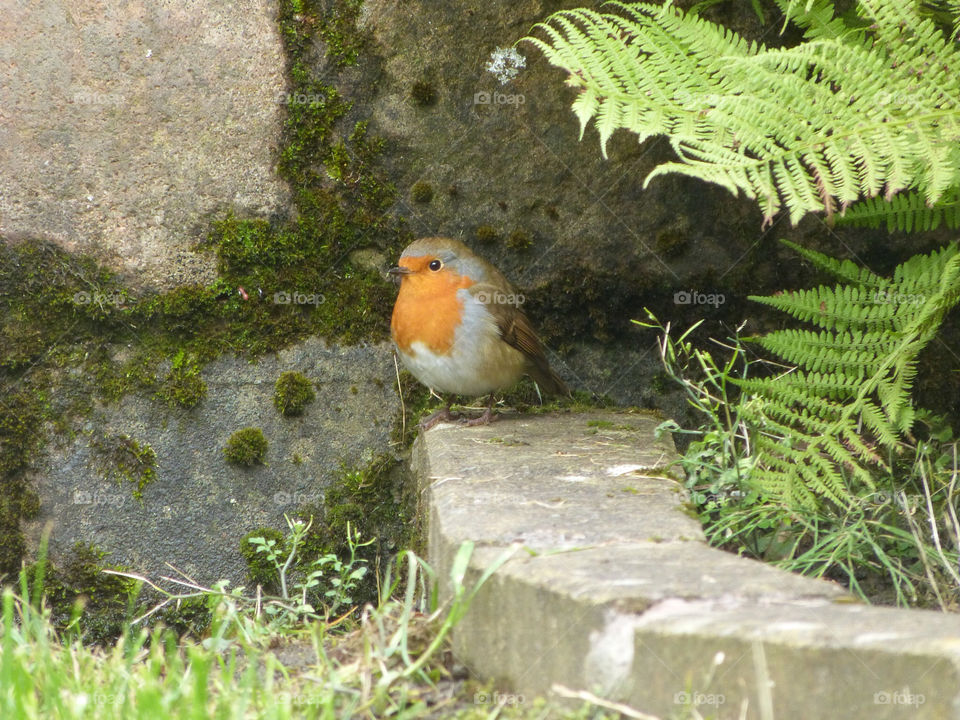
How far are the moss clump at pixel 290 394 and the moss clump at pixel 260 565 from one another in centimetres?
55

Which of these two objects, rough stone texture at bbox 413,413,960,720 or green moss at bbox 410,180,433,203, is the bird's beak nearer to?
green moss at bbox 410,180,433,203

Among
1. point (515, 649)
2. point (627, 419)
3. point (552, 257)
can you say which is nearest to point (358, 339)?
point (552, 257)

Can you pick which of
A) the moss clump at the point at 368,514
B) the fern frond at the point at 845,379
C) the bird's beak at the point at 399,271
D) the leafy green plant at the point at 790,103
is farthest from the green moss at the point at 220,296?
the fern frond at the point at 845,379

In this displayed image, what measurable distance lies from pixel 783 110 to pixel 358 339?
223cm

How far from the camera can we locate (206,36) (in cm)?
442

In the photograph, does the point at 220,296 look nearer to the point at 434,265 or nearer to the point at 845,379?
the point at 434,265

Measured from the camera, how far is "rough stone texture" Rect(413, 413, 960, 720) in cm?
191

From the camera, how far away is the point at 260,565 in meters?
4.46

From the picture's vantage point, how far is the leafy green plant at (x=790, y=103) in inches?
127

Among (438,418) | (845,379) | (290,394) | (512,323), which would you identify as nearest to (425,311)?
(512,323)

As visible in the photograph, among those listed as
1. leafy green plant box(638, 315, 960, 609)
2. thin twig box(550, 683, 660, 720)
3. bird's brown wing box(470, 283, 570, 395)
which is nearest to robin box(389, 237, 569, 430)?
bird's brown wing box(470, 283, 570, 395)

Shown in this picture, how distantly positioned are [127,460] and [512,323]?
179 centimetres

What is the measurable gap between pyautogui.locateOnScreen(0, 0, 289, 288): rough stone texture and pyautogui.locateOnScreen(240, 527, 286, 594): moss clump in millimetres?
1164

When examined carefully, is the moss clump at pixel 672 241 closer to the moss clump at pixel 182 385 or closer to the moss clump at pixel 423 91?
the moss clump at pixel 423 91
